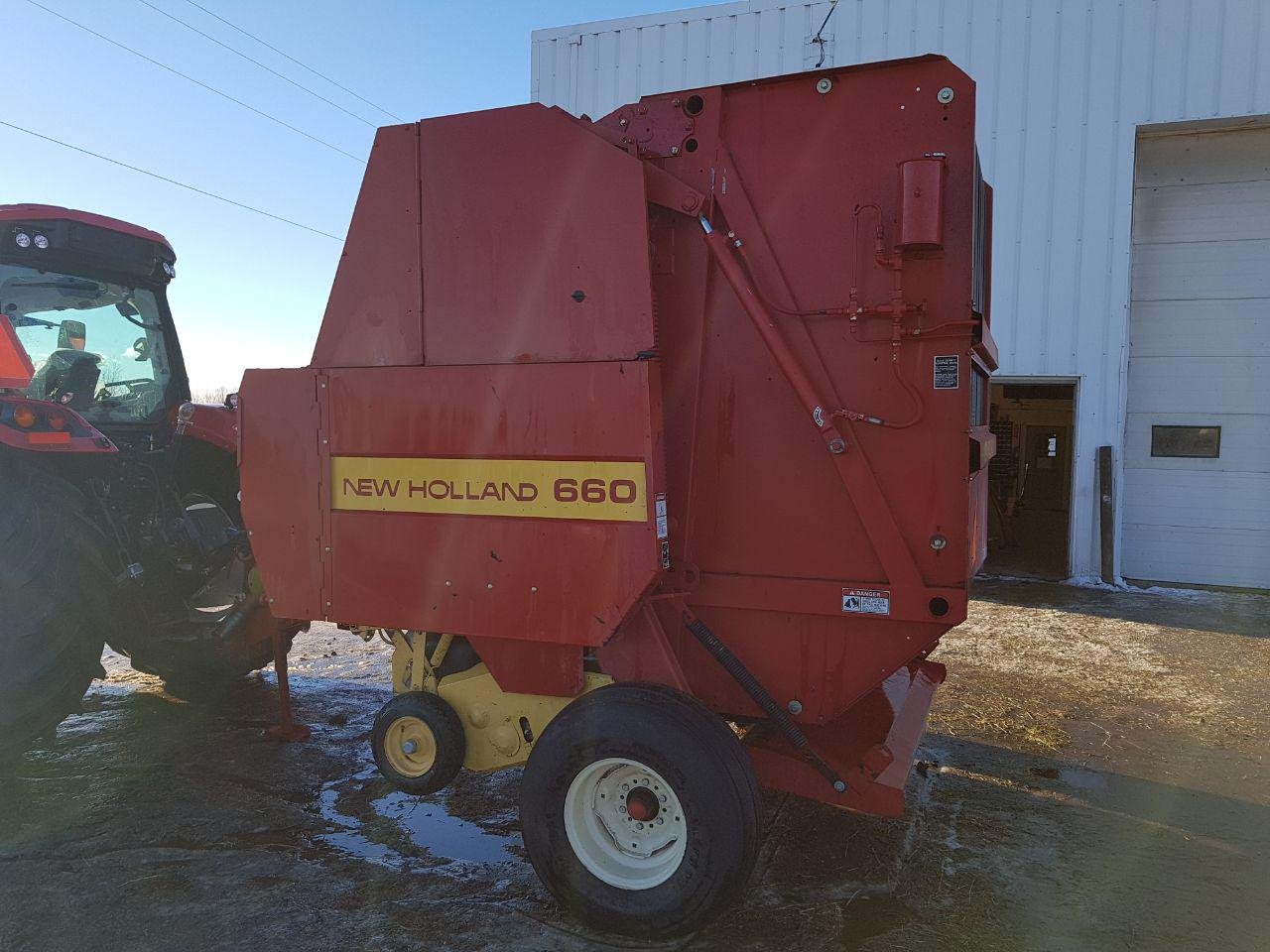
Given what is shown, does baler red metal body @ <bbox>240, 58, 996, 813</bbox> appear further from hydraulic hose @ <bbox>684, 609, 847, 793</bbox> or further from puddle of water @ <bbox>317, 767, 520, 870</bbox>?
puddle of water @ <bbox>317, 767, 520, 870</bbox>

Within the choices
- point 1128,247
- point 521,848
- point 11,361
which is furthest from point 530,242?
point 1128,247

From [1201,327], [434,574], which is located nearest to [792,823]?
[434,574]

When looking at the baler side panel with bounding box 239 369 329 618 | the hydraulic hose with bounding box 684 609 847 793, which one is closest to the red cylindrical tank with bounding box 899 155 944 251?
the hydraulic hose with bounding box 684 609 847 793

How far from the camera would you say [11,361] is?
395 cm

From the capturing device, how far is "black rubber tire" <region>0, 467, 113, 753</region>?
350 cm

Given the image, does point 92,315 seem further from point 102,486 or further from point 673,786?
point 673,786

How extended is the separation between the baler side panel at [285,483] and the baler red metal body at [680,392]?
60 millimetres

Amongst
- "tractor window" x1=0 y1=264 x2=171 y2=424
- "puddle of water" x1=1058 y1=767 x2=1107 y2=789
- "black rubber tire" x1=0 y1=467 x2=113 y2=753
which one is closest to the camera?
"black rubber tire" x1=0 y1=467 x2=113 y2=753

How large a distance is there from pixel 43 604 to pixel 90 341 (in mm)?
1818

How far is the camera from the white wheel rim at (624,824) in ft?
8.68

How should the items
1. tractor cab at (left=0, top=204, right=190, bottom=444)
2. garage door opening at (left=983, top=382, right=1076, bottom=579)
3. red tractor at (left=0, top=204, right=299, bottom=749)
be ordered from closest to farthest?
red tractor at (left=0, top=204, right=299, bottom=749), tractor cab at (left=0, top=204, right=190, bottom=444), garage door opening at (left=983, top=382, right=1076, bottom=579)

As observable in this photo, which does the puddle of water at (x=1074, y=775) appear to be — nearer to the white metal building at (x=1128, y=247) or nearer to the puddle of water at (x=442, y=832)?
the puddle of water at (x=442, y=832)

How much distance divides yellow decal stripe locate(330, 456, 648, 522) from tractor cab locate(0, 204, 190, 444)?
2158 millimetres

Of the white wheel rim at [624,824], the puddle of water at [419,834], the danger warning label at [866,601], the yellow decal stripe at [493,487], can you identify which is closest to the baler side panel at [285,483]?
the yellow decal stripe at [493,487]
